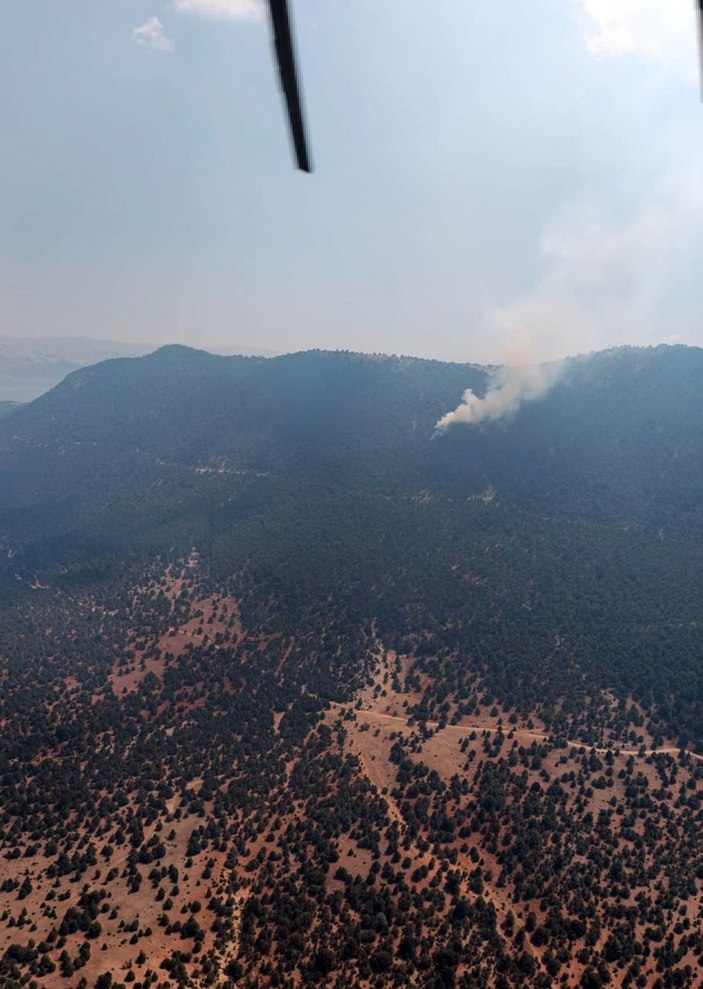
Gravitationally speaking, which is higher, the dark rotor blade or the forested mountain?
the dark rotor blade

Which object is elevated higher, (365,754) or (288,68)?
(288,68)

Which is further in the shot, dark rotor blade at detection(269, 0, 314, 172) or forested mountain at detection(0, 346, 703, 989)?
forested mountain at detection(0, 346, 703, 989)

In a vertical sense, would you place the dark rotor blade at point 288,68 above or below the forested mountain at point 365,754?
above

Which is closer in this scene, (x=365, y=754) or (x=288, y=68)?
(x=288, y=68)

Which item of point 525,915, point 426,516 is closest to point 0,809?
point 525,915

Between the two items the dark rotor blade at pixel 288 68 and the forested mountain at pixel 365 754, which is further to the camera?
the forested mountain at pixel 365 754
